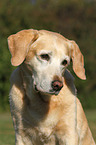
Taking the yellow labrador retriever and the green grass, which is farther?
the green grass

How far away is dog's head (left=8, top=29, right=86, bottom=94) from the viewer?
429 centimetres

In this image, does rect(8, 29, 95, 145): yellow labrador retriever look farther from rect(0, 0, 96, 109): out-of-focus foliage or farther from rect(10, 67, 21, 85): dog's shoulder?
rect(0, 0, 96, 109): out-of-focus foliage

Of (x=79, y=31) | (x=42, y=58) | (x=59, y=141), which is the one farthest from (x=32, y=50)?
(x=79, y=31)

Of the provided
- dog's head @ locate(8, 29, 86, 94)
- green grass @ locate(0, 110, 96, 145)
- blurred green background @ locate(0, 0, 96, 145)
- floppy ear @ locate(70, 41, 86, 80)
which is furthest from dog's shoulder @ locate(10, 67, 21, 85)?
blurred green background @ locate(0, 0, 96, 145)

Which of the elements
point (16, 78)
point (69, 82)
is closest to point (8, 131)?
point (16, 78)

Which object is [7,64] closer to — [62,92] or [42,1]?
[62,92]

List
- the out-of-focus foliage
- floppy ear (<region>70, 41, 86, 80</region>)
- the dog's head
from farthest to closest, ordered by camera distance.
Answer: the out-of-focus foliage → floppy ear (<region>70, 41, 86, 80</region>) → the dog's head

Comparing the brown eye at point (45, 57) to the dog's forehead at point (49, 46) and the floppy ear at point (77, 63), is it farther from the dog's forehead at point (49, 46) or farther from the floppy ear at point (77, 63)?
the floppy ear at point (77, 63)

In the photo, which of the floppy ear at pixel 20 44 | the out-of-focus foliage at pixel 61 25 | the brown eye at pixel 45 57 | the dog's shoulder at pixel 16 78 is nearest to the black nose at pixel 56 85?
the brown eye at pixel 45 57

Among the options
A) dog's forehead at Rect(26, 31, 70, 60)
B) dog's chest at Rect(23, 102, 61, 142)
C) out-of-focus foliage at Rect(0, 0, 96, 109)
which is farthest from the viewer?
out-of-focus foliage at Rect(0, 0, 96, 109)

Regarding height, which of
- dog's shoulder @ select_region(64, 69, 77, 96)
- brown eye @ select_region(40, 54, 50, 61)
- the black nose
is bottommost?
dog's shoulder @ select_region(64, 69, 77, 96)

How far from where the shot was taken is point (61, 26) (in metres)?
44.2

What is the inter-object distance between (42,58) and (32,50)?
18cm

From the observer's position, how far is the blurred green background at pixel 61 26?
1007 inches
